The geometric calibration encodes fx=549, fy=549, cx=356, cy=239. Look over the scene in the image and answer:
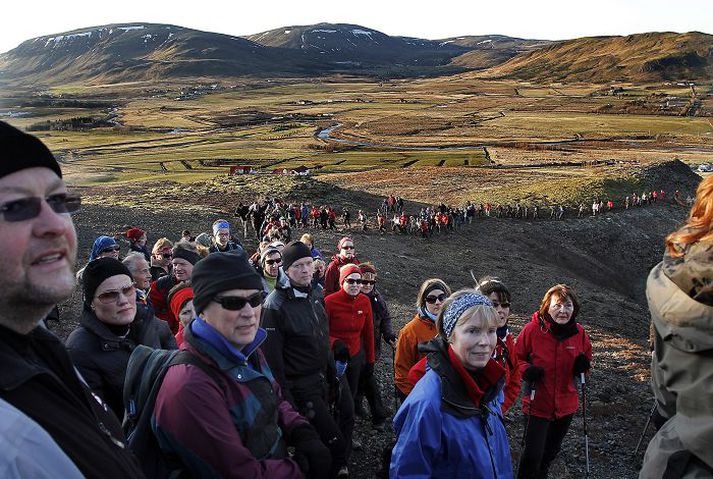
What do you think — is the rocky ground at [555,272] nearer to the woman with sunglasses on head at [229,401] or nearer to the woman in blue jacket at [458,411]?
the woman in blue jacket at [458,411]

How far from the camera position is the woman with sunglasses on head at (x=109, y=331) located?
433cm

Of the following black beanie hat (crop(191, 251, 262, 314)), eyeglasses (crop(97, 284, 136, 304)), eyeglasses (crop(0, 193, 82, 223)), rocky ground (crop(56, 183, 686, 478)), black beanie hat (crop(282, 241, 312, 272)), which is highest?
eyeglasses (crop(0, 193, 82, 223))

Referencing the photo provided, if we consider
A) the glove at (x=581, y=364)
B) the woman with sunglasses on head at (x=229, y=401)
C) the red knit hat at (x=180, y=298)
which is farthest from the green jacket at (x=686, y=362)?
the red knit hat at (x=180, y=298)

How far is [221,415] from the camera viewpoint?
3.15 meters

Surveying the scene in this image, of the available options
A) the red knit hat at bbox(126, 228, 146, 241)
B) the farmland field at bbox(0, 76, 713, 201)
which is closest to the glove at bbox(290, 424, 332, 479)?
the red knit hat at bbox(126, 228, 146, 241)

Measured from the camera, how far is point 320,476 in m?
3.57

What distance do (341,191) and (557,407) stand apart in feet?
101

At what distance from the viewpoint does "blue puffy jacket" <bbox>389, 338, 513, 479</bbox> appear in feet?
12.2

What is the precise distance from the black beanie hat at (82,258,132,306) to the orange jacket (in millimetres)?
3152

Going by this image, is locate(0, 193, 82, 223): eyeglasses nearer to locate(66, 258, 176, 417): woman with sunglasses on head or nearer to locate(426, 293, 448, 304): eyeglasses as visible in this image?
locate(66, 258, 176, 417): woman with sunglasses on head

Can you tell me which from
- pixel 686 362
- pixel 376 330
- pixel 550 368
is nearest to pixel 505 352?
pixel 550 368

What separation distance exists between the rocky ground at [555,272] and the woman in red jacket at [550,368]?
163 centimetres

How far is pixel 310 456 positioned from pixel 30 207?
2.34m

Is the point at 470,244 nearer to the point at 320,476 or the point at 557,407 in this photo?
the point at 557,407
